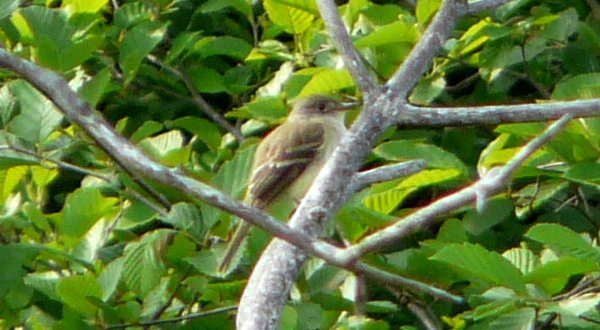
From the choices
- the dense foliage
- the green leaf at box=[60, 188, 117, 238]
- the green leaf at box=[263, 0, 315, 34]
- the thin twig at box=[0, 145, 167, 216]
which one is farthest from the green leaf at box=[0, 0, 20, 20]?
the green leaf at box=[263, 0, 315, 34]

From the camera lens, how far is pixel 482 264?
12.9 ft

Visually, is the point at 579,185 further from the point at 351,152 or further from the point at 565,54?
the point at 351,152

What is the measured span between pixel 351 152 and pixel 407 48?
6.55 feet

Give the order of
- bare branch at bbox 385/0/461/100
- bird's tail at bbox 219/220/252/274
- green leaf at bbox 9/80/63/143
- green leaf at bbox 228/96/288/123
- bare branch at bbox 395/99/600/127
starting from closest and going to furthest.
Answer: bare branch at bbox 395/99/600/127, bare branch at bbox 385/0/461/100, bird's tail at bbox 219/220/252/274, green leaf at bbox 9/80/63/143, green leaf at bbox 228/96/288/123

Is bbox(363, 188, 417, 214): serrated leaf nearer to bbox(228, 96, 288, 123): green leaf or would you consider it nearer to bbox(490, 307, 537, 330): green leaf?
bbox(490, 307, 537, 330): green leaf

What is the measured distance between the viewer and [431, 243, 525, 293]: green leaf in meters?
3.87

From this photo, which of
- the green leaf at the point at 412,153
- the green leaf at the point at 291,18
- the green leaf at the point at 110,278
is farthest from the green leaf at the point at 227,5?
the green leaf at the point at 110,278

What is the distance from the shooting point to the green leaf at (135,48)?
18.5 ft

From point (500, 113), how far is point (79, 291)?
5.63 ft

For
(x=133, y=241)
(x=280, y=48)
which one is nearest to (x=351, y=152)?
(x=133, y=241)

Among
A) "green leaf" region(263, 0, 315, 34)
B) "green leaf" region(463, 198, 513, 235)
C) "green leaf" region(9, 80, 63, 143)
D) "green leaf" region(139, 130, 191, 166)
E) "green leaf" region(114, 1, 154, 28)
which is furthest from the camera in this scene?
"green leaf" region(114, 1, 154, 28)

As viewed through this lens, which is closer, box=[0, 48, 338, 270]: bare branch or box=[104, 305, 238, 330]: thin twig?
box=[0, 48, 338, 270]: bare branch

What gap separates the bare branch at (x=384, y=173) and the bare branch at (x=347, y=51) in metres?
0.32

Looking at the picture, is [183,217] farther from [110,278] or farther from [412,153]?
[412,153]
